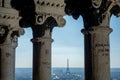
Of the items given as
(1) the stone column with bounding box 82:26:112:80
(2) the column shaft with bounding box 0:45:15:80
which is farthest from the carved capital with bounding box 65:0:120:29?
(2) the column shaft with bounding box 0:45:15:80

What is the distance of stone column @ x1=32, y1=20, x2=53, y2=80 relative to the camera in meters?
17.3

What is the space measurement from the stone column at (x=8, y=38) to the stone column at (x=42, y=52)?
1.15 meters

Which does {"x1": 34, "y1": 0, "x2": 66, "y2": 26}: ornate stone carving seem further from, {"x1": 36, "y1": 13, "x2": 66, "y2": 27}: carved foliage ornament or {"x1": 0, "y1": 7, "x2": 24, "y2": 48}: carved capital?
{"x1": 0, "y1": 7, "x2": 24, "y2": 48}: carved capital

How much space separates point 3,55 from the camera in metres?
19.7

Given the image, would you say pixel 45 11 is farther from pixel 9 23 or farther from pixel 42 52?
pixel 9 23

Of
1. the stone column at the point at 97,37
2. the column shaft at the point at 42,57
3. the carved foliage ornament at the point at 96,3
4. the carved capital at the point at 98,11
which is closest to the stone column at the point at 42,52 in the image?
the column shaft at the point at 42,57

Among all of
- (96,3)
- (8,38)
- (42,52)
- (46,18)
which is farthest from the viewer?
(8,38)

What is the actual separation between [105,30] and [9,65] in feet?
22.8

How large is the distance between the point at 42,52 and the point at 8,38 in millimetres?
2555

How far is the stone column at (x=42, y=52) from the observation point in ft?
56.7

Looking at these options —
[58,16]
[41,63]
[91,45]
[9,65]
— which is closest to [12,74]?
[9,65]

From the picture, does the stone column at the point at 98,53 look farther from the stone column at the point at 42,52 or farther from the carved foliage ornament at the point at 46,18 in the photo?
the stone column at the point at 42,52

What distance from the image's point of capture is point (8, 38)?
63.4 feet

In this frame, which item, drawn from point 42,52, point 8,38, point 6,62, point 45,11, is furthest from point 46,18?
point 6,62
